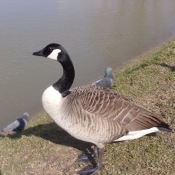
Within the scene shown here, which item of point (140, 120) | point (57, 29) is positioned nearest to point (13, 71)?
point (57, 29)

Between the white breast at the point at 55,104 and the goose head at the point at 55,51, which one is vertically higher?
the goose head at the point at 55,51

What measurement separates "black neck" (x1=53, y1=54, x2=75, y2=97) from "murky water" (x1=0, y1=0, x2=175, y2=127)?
3878 mm

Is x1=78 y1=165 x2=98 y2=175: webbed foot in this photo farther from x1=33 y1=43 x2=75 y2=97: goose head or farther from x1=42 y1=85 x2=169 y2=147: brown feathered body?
x1=33 y1=43 x2=75 y2=97: goose head

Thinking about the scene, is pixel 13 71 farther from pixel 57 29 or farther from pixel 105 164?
pixel 105 164

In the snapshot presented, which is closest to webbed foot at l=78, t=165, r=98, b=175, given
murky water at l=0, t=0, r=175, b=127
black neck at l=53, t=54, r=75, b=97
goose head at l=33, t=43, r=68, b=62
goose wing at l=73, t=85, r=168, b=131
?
goose wing at l=73, t=85, r=168, b=131

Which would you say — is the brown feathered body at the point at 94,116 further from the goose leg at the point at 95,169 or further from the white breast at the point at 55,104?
the goose leg at the point at 95,169

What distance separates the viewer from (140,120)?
3.80 metres

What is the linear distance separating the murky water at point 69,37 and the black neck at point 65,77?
388cm

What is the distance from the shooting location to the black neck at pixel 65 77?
146 inches

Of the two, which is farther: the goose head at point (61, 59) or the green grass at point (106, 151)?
the green grass at point (106, 151)

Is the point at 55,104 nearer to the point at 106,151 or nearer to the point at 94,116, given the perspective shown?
the point at 94,116

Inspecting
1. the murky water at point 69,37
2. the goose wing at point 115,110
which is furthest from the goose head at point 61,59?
the murky water at point 69,37

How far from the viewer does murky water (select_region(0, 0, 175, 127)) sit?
852cm

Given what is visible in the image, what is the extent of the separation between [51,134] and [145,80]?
2.63 m
